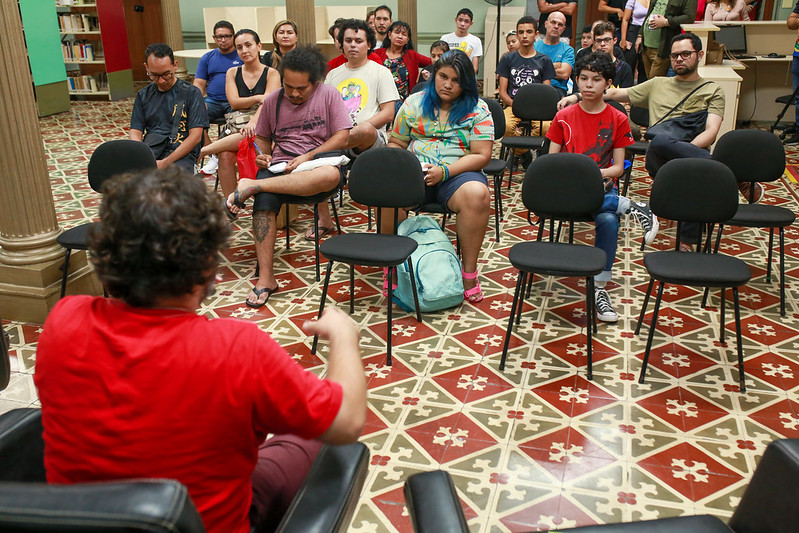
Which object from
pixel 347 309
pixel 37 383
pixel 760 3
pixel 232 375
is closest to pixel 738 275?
pixel 347 309

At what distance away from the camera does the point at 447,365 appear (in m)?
3.33

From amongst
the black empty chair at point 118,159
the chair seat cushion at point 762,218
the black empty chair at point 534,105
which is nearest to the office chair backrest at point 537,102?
the black empty chair at point 534,105

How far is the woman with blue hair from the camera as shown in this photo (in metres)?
3.91

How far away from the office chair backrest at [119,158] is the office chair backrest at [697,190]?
9.12 feet

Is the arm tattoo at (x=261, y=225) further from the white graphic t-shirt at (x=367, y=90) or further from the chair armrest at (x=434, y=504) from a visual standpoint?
the chair armrest at (x=434, y=504)

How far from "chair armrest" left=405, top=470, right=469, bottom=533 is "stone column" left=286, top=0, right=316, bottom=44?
5.38m

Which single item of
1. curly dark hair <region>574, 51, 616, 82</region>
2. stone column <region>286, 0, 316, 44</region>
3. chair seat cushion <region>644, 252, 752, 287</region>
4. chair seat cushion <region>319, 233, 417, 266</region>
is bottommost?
chair seat cushion <region>644, 252, 752, 287</region>

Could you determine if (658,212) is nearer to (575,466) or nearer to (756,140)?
(756,140)

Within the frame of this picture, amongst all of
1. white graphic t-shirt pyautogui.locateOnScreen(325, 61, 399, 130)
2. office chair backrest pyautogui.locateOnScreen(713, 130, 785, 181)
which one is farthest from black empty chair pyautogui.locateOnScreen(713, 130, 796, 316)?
white graphic t-shirt pyautogui.locateOnScreen(325, 61, 399, 130)

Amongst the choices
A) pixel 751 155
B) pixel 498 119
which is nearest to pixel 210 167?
pixel 498 119

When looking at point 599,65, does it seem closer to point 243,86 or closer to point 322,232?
point 322,232

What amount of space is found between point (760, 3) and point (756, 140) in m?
7.12

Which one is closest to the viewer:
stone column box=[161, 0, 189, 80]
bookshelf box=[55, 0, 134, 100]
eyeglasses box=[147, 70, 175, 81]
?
eyeglasses box=[147, 70, 175, 81]

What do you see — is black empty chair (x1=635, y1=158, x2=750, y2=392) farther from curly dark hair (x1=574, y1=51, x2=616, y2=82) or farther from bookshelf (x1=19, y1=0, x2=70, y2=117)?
bookshelf (x1=19, y1=0, x2=70, y2=117)
